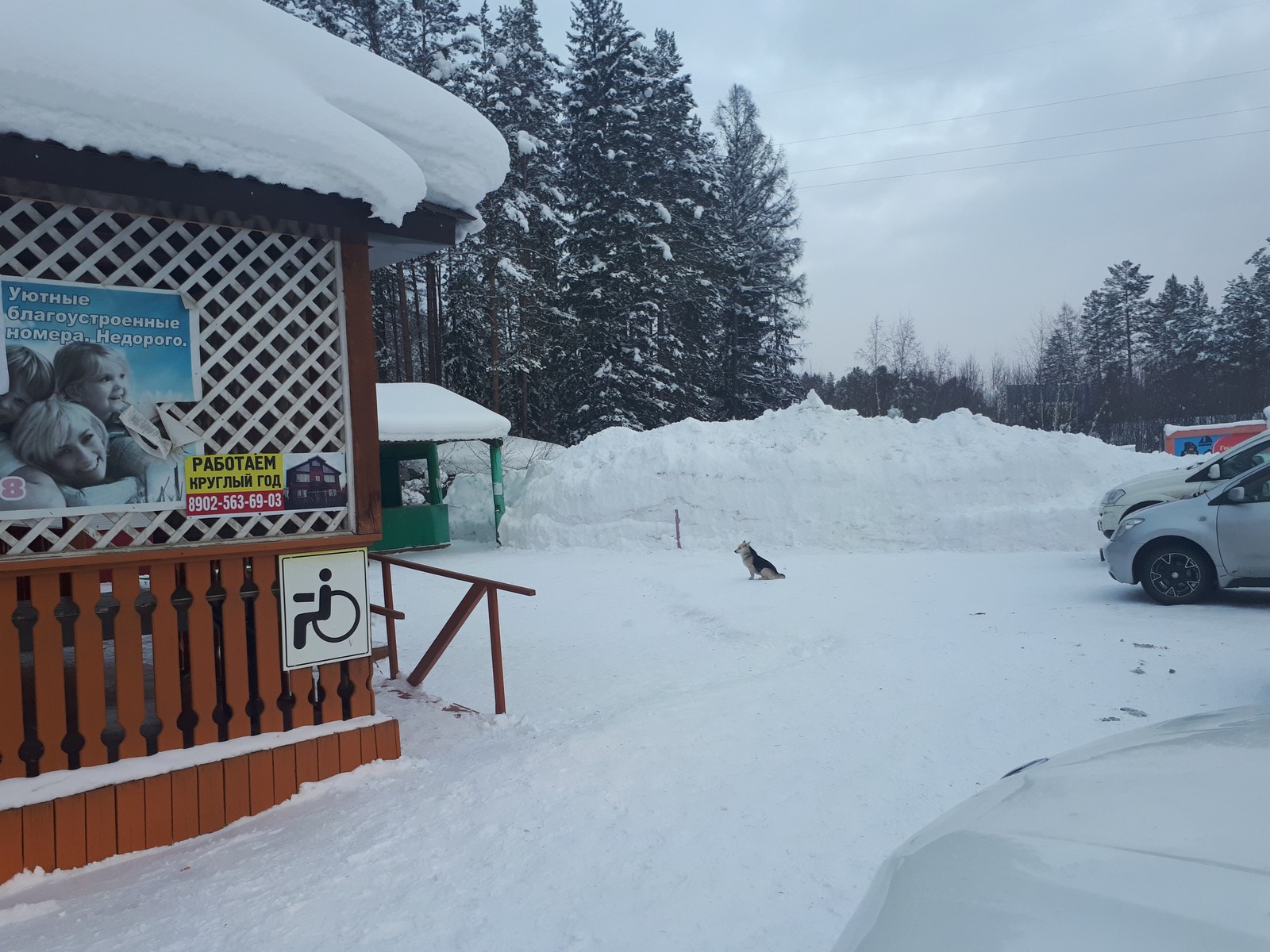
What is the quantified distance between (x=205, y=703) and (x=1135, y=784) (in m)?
4.13

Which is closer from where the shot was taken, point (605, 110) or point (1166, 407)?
point (605, 110)

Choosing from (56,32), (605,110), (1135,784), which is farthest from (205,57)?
(605,110)

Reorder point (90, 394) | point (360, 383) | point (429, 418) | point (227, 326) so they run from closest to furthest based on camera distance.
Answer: point (90, 394), point (227, 326), point (360, 383), point (429, 418)

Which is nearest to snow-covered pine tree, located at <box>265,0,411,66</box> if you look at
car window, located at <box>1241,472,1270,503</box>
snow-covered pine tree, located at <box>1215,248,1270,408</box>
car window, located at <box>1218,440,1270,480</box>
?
car window, located at <box>1218,440,1270,480</box>

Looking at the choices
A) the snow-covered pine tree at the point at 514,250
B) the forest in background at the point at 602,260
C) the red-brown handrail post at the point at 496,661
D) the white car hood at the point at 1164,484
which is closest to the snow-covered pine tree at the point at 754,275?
the forest in background at the point at 602,260

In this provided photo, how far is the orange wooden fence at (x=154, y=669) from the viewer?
3.82m

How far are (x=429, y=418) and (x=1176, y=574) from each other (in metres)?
13.5

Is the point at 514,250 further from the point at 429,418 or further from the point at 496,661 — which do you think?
the point at 496,661

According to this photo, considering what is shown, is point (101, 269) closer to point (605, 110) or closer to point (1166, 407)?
point (605, 110)

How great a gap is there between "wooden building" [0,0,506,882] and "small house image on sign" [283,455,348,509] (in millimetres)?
34

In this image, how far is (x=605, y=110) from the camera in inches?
1159

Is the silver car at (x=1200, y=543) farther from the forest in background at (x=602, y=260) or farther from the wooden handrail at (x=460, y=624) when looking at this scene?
the forest in background at (x=602, y=260)

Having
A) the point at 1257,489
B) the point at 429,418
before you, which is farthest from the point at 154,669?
the point at 429,418

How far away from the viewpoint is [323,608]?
15.4ft
